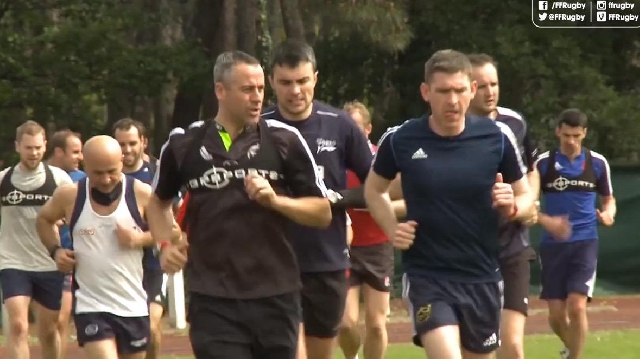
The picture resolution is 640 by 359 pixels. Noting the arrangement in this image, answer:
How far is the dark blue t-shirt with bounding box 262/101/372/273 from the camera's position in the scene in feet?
29.8

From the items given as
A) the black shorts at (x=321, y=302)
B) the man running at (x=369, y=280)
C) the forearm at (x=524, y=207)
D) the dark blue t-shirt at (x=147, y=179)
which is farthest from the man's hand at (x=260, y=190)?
the dark blue t-shirt at (x=147, y=179)

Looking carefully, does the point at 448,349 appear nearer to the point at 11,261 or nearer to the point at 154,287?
the point at 154,287

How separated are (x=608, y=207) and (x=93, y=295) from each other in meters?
5.88

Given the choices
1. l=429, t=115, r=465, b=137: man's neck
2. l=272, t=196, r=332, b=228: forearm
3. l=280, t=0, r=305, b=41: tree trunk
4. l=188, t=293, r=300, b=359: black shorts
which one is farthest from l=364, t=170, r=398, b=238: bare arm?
l=280, t=0, r=305, b=41: tree trunk

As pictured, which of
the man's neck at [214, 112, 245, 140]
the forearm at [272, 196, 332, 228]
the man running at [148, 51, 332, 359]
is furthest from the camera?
the man's neck at [214, 112, 245, 140]

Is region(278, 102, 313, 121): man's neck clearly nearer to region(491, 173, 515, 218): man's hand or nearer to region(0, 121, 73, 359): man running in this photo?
region(491, 173, 515, 218): man's hand

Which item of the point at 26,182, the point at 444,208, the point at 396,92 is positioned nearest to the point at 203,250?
the point at 444,208

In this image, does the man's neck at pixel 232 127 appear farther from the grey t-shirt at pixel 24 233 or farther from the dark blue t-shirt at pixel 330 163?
the grey t-shirt at pixel 24 233

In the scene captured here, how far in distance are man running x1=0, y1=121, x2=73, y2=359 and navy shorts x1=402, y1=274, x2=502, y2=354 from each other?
5.53 metres

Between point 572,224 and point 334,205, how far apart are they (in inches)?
210

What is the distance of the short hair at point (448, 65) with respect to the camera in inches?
300

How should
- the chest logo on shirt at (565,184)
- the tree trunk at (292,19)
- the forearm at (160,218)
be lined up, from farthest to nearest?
the tree trunk at (292,19), the chest logo on shirt at (565,184), the forearm at (160,218)

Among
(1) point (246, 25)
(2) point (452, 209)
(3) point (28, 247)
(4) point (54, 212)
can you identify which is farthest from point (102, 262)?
(1) point (246, 25)

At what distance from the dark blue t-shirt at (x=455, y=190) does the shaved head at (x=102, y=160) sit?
2.20m
